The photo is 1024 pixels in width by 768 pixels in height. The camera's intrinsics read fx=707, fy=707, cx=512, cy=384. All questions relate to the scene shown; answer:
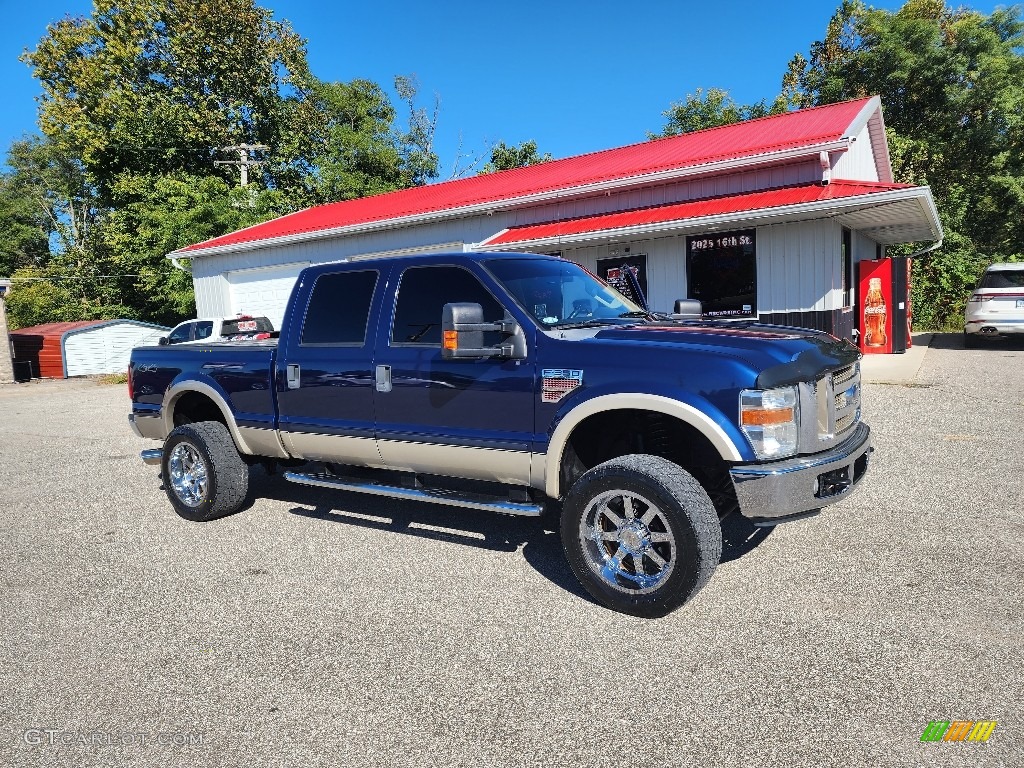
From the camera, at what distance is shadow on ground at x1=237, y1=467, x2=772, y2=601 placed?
4512 millimetres

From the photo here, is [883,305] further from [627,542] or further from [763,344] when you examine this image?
[627,542]

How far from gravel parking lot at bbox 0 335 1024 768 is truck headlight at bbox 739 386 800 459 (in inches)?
34.5

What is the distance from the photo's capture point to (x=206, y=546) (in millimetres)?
5074

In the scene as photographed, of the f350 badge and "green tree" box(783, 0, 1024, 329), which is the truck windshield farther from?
"green tree" box(783, 0, 1024, 329)

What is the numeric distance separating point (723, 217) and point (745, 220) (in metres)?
0.38

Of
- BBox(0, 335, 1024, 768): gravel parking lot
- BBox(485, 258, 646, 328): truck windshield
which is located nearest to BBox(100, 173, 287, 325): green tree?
BBox(0, 335, 1024, 768): gravel parking lot

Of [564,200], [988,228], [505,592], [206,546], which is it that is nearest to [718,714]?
[505,592]

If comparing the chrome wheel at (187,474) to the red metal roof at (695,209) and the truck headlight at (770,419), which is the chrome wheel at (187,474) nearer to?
the truck headlight at (770,419)

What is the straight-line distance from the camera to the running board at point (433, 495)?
4.04 meters

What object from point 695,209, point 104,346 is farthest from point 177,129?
point 695,209

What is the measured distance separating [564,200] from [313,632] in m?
13.8

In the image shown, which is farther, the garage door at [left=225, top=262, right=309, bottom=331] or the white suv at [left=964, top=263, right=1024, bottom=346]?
the garage door at [left=225, top=262, right=309, bottom=331]

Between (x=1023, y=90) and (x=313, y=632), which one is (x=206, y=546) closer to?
(x=313, y=632)

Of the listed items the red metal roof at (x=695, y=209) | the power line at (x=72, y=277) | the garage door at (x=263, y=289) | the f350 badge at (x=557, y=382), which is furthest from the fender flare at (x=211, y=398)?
the power line at (x=72, y=277)
